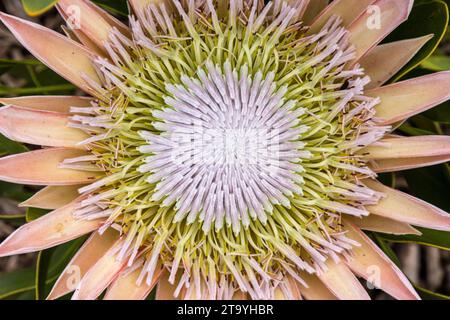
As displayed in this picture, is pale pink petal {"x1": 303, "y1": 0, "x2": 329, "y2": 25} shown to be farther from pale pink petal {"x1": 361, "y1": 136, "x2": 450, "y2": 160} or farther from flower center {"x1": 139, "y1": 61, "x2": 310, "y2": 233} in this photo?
pale pink petal {"x1": 361, "y1": 136, "x2": 450, "y2": 160}

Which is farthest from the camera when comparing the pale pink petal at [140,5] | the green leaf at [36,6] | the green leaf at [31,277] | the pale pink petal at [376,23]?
the green leaf at [31,277]

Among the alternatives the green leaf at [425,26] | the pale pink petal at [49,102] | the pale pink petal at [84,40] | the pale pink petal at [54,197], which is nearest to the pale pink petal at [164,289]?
the pale pink petal at [54,197]

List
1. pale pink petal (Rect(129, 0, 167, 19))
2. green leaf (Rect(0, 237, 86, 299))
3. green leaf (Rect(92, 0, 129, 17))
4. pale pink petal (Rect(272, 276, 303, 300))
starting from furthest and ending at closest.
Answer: green leaf (Rect(0, 237, 86, 299))
green leaf (Rect(92, 0, 129, 17))
pale pink petal (Rect(272, 276, 303, 300))
pale pink petal (Rect(129, 0, 167, 19))

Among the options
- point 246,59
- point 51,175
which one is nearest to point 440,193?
point 246,59

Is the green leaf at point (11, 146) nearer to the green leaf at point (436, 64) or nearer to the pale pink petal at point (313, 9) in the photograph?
the pale pink petal at point (313, 9)

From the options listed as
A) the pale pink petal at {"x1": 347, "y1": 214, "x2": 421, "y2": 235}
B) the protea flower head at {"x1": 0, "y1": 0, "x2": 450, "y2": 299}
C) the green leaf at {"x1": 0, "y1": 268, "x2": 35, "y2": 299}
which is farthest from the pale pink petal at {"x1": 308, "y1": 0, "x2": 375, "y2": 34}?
the green leaf at {"x1": 0, "y1": 268, "x2": 35, "y2": 299}

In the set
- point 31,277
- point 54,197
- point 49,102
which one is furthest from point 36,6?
point 31,277
